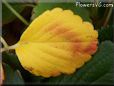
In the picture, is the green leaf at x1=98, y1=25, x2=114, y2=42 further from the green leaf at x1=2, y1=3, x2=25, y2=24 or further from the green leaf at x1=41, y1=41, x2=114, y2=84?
the green leaf at x1=2, y1=3, x2=25, y2=24

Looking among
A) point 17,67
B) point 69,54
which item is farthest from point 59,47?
point 17,67

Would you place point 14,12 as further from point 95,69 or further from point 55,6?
point 95,69

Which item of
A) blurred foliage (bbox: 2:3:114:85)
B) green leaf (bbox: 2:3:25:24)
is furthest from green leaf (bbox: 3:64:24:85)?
green leaf (bbox: 2:3:25:24)

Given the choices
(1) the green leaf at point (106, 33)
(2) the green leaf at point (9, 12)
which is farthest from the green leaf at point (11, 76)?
(1) the green leaf at point (106, 33)

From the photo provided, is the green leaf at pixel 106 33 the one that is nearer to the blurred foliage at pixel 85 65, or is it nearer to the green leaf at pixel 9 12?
the blurred foliage at pixel 85 65

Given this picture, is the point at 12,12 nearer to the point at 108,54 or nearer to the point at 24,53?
the point at 24,53

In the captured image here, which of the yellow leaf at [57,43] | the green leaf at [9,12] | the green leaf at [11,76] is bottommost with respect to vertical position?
the green leaf at [11,76]
